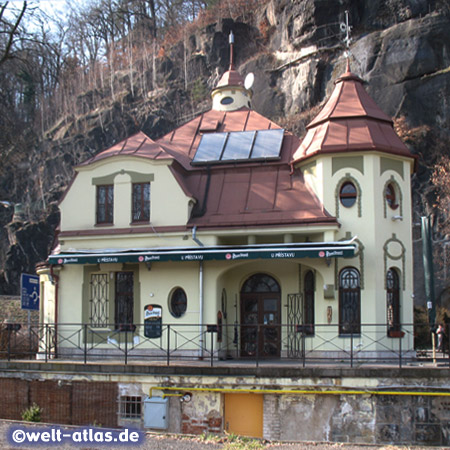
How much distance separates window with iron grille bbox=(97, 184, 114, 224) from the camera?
23.5 meters

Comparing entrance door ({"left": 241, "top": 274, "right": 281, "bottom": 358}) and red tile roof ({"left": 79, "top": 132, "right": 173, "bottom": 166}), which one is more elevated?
red tile roof ({"left": 79, "top": 132, "right": 173, "bottom": 166})

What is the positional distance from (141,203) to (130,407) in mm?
7860

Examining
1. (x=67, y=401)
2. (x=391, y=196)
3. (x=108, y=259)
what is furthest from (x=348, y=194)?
(x=67, y=401)

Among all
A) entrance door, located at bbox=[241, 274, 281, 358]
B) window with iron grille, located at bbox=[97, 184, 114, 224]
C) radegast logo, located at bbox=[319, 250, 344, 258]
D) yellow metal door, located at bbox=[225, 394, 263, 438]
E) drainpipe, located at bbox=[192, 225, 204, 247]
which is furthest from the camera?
window with iron grille, located at bbox=[97, 184, 114, 224]

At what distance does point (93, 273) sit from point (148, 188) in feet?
11.7

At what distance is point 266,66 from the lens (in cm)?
5181

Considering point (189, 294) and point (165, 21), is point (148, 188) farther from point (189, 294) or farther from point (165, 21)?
point (165, 21)

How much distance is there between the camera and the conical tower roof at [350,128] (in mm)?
21766

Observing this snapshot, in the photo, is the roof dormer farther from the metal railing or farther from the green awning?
the metal railing

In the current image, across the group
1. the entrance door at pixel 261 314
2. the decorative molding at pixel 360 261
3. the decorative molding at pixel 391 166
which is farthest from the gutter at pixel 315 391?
the decorative molding at pixel 391 166

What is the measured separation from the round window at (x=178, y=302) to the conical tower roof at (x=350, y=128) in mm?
6008

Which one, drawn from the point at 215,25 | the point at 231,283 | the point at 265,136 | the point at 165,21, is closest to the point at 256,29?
the point at 215,25

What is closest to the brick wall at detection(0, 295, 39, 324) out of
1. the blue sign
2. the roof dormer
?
the blue sign

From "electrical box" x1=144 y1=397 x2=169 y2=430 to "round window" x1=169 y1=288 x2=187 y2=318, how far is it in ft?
17.7
